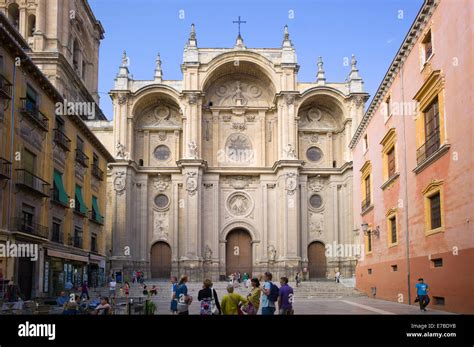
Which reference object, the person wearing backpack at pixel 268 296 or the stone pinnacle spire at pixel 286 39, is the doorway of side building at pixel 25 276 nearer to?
the person wearing backpack at pixel 268 296

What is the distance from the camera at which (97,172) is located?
40062 millimetres

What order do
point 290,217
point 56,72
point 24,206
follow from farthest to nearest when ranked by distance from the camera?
1. point 290,217
2. point 56,72
3. point 24,206

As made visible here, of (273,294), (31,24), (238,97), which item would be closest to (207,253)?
(238,97)

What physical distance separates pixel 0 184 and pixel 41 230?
500 centimetres

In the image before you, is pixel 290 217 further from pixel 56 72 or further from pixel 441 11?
pixel 441 11

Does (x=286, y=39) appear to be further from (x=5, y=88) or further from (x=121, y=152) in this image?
(x=5, y=88)

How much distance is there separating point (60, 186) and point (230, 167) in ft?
69.3

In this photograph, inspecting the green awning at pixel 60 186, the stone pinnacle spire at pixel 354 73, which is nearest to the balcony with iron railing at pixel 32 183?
the green awning at pixel 60 186

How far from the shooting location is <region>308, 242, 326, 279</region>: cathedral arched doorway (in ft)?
165

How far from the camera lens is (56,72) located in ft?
146

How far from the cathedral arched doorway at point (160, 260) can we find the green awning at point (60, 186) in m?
18.4

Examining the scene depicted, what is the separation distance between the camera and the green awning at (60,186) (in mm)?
31577
